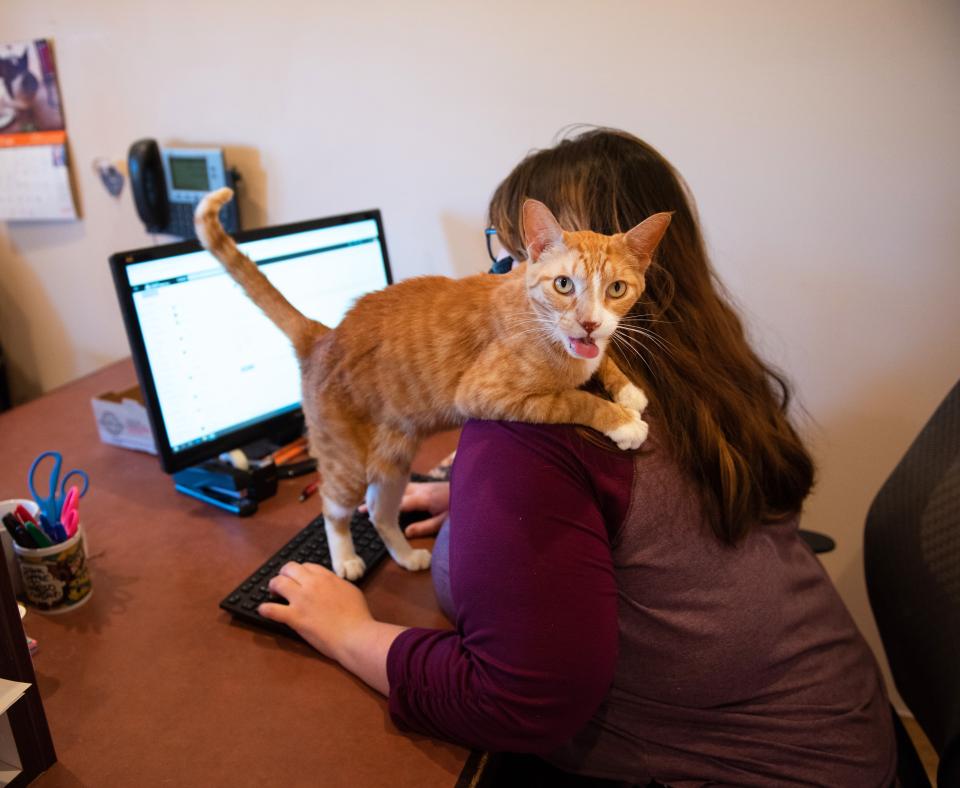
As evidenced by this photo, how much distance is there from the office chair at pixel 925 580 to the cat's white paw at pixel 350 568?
77cm

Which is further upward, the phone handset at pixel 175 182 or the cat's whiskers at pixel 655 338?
the phone handset at pixel 175 182

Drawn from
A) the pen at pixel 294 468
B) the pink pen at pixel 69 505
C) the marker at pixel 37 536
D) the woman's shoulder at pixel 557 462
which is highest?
the woman's shoulder at pixel 557 462

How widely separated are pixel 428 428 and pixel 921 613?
72 cm

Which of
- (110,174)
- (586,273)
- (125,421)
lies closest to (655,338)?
(586,273)

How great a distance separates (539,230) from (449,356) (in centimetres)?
21

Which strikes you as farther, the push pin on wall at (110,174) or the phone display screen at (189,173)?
the push pin on wall at (110,174)

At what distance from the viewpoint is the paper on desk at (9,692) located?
0.63 metres

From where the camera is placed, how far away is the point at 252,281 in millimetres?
1032

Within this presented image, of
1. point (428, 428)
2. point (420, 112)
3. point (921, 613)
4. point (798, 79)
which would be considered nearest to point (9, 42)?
point (420, 112)

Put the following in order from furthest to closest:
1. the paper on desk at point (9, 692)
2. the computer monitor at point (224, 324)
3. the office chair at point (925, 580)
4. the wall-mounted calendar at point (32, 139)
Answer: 1. the wall-mounted calendar at point (32, 139)
2. the computer monitor at point (224, 324)
3. the office chair at point (925, 580)
4. the paper on desk at point (9, 692)

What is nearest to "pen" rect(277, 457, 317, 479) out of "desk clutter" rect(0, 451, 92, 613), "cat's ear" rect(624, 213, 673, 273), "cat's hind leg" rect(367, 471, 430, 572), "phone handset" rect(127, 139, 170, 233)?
"cat's hind leg" rect(367, 471, 430, 572)

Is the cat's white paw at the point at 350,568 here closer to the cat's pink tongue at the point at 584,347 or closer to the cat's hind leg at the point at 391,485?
the cat's hind leg at the point at 391,485

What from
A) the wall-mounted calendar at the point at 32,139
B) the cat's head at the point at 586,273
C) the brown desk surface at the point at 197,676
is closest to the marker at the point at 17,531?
the brown desk surface at the point at 197,676

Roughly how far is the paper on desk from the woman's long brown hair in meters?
0.72
